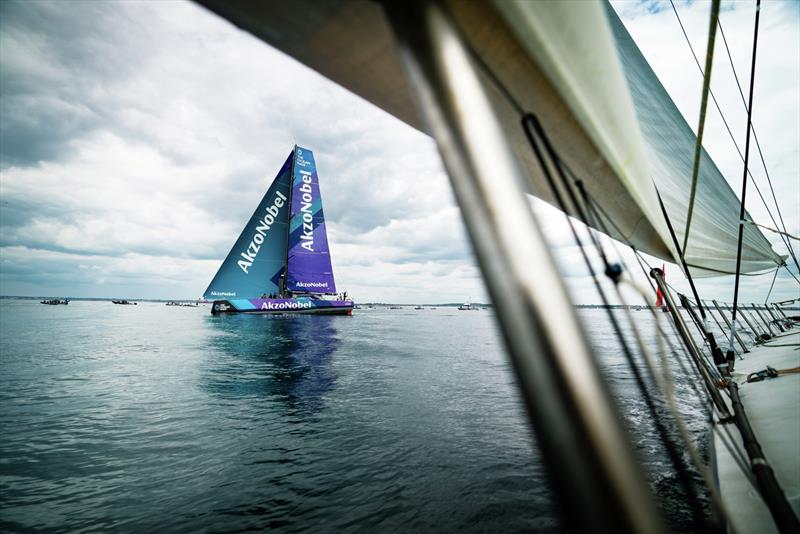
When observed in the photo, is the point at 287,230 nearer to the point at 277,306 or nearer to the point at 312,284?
the point at 312,284

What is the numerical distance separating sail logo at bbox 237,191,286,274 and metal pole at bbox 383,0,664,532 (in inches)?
1275

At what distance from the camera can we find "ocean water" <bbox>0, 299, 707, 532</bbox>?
3.68 metres

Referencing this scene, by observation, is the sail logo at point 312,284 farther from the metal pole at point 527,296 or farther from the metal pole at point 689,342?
the metal pole at point 527,296

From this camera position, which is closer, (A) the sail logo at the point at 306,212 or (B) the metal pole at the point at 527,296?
(B) the metal pole at the point at 527,296

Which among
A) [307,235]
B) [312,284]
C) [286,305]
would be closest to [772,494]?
[286,305]

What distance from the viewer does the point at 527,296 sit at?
44 cm

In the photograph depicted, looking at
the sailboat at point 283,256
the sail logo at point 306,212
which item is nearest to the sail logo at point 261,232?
the sailboat at point 283,256

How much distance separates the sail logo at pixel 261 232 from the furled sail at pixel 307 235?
1.40 meters

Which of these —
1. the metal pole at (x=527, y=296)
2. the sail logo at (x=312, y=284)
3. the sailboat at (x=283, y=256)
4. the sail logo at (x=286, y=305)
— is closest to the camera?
the metal pole at (x=527, y=296)

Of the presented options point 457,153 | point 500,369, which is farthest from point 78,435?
point 500,369

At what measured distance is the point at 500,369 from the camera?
42.7ft

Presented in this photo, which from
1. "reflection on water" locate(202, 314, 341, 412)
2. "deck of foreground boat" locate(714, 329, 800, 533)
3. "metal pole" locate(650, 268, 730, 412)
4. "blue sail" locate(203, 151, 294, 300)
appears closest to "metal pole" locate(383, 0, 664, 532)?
"metal pole" locate(650, 268, 730, 412)

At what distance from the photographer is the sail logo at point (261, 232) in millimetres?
29703

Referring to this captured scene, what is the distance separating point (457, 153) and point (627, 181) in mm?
1877
